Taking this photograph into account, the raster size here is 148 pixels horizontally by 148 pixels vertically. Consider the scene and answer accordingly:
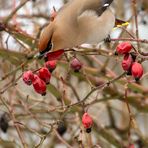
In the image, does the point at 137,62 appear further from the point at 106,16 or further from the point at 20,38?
the point at 20,38

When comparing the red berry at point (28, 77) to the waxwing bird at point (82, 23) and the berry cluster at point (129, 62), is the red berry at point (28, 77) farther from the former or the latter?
the berry cluster at point (129, 62)

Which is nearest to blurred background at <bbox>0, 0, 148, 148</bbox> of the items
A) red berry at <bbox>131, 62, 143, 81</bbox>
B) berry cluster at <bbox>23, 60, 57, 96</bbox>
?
red berry at <bbox>131, 62, 143, 81</bbox>

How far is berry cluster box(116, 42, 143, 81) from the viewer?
5.85ft

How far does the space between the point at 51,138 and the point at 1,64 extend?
2.72ft

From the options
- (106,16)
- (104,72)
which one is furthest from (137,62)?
(104,72)

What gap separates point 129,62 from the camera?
1796 millimetres

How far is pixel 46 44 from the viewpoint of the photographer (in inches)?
79.0

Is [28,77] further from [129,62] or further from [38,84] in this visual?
[129,62]

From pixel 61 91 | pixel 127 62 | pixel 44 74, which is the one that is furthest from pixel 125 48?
pixel 61 91

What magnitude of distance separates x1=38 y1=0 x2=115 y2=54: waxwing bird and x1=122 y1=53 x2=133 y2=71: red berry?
415mm

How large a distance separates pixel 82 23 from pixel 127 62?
542 millimetres


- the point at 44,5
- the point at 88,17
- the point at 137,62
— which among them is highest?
the point at 44,5

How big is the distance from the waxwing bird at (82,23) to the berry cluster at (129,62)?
1.33ft

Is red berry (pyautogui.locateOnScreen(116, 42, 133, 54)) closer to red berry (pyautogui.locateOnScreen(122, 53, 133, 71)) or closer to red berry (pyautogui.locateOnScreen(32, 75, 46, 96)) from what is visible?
red berry (pyautogui.locateOnScreen(122, 53, 133, 71))
